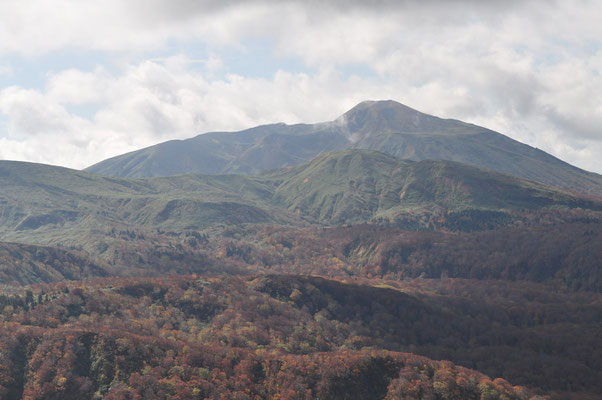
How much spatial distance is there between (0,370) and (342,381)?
126 meters

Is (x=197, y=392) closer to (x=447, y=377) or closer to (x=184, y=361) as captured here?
(x=184, y=361)

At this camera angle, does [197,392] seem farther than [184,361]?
No

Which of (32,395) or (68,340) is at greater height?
(68,340)

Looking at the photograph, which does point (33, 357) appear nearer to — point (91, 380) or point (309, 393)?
point (91, 380)

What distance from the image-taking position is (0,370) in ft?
616

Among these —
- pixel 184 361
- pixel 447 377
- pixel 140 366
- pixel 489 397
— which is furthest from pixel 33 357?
pixel 489 397

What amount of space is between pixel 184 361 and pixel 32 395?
172 feet

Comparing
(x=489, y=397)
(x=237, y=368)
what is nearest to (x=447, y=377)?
(x=489, y=397)

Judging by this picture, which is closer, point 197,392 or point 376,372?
point 197,392

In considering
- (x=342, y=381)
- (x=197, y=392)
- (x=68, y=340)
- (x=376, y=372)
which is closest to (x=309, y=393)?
(x=342, y=381)

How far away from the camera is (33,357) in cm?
19562

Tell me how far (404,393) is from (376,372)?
14.9 m

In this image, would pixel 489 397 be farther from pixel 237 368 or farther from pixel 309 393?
pixel 237 368

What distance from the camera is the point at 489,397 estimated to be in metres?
178
